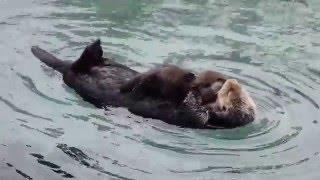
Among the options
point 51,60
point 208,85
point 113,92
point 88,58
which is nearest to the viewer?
point 208,85

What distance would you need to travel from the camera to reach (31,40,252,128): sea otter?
544 cm

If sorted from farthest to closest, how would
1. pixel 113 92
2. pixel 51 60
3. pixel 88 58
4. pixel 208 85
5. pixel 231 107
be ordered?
pixel 51 60, pixel 88 58, pixel 113 92, pixel 208 85, pixel 231 107

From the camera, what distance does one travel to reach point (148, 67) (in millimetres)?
7027

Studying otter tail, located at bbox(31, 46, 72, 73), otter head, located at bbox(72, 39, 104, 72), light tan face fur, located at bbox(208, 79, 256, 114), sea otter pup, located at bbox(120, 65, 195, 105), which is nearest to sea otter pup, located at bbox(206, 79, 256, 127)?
light tan face fur, located at bbox(208, 79, 256, 114)

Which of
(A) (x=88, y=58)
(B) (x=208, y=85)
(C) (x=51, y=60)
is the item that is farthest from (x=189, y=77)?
(C) (x=51, y=60)

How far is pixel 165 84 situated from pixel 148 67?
140 centimetres

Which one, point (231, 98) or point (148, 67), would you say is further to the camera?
point (148, 67)

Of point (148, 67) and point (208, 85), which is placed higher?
point (208, 85)

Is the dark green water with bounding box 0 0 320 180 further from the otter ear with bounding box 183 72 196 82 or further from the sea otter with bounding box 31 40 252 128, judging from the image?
the otter ear with bounding box 183 72 196 82

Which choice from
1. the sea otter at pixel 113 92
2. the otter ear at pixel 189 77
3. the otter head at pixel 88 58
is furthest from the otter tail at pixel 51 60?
→ the otter ear at pixel 189 77

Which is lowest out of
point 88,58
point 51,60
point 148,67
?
point 148,67

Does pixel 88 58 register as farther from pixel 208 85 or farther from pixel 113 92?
pixel 208 85

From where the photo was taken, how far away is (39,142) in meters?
5.11

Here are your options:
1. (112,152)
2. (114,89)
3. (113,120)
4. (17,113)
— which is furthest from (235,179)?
(17,113)
